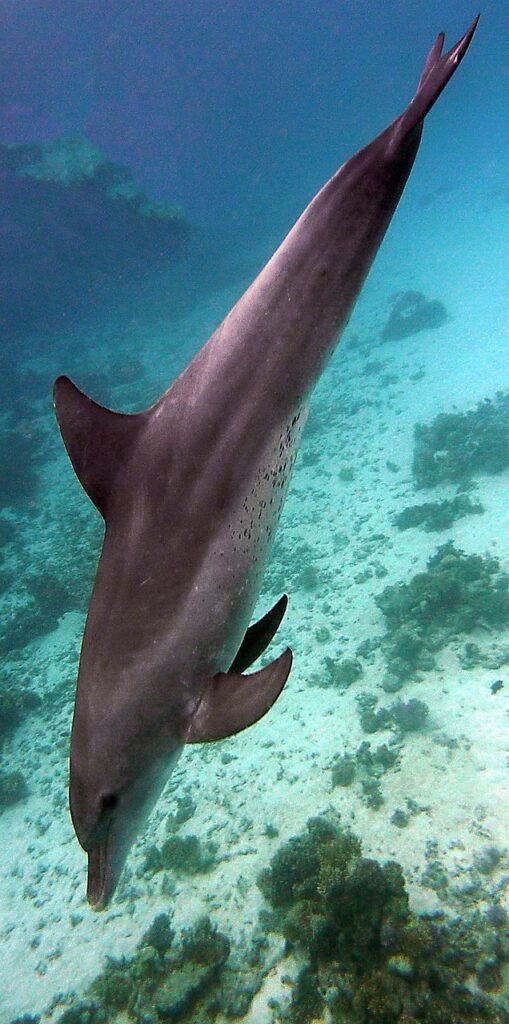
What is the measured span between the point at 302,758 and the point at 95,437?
888 cm

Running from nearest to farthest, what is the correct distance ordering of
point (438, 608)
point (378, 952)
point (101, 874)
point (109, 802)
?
point (109, 802), point (101, 874), point (378, 952), point (438, 608)

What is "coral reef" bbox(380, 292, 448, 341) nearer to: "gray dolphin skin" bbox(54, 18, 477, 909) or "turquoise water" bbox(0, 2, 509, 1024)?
"turquoise water" bbox(0, 2, 509, 1024)

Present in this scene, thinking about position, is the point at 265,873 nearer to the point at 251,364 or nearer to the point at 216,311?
the point at 251,364

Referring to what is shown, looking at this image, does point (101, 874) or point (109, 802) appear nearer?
point (109, 802)

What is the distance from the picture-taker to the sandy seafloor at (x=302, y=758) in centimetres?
753

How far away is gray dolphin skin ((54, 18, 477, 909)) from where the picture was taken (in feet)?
5.04

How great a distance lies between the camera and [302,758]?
9.37 metres

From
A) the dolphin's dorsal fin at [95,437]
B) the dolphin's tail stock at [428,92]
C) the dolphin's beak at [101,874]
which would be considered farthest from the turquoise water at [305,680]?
the dolphin's tail stock at [428,92]

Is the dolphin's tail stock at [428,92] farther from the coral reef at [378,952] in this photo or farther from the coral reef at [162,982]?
the coral reef at [162,982]

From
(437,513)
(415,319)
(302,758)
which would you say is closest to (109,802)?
(302,758)

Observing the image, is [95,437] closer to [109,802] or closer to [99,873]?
[109,802]

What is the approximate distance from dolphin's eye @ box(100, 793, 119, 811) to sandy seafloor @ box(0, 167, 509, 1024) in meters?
6.16

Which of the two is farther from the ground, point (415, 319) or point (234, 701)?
point (415, 319)

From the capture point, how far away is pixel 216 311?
39.5 m
